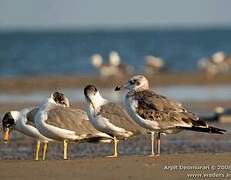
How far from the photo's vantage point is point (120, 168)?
11.2 meters

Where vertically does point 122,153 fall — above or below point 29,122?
below

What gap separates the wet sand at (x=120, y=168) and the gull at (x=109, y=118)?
42.4 inches

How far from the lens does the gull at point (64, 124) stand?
1286 centimetres

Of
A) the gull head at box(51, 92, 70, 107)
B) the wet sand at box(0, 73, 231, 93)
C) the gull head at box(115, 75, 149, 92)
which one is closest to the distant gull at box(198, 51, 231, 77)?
the wet sand at box(0, 73, 231, 93)

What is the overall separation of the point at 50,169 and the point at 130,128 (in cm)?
218

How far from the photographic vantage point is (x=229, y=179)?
10508 millimetres

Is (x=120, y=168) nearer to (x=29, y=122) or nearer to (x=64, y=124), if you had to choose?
(x=64, y=124)

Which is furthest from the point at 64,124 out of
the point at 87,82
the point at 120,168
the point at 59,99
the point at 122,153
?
the point at 87,82

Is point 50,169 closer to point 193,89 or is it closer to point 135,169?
point 135,169

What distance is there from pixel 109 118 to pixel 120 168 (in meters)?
1.91

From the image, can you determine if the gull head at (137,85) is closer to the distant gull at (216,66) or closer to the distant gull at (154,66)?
the distant gull at (216,66)

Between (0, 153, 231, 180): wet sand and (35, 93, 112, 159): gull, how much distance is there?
44.9 inches

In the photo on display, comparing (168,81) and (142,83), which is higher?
(168,81)

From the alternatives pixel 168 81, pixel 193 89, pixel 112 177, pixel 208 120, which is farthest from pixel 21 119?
pixel 168 81
